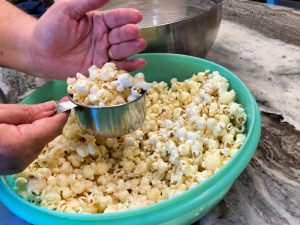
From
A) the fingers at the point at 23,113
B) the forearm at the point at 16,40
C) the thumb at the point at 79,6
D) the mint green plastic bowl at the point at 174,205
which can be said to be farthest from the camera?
the forearm at the point at 16,40

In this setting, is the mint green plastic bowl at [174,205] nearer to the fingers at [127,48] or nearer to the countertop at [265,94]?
the countertop at [265,94]

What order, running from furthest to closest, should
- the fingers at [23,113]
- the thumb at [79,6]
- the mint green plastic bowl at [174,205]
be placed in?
the thumb at [79,6]
the fingers at [23,113]
the mint green plastic bowl at [174,205]

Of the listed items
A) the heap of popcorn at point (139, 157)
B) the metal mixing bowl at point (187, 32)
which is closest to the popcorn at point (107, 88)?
the heap of popcorn at point (139, 157)

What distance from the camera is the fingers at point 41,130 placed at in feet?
1.86

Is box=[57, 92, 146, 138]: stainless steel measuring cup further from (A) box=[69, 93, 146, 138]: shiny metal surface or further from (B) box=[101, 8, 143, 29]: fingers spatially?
(B) box=[101, 8, 143, 29]: fingers

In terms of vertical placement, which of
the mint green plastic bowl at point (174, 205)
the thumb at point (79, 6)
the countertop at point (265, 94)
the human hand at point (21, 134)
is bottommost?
the countertop at point (265, 94)

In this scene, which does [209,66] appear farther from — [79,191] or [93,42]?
[79,191]

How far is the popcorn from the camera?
0.65 m

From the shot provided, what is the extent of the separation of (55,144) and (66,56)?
23 cm

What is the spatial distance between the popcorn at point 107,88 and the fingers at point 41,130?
0.07 m

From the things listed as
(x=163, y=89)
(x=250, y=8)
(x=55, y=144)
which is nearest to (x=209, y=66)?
(x=163, y=89)

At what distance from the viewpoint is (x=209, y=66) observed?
0.85 meters

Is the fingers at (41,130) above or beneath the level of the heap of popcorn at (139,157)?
above

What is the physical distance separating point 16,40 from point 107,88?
1.16 feet
